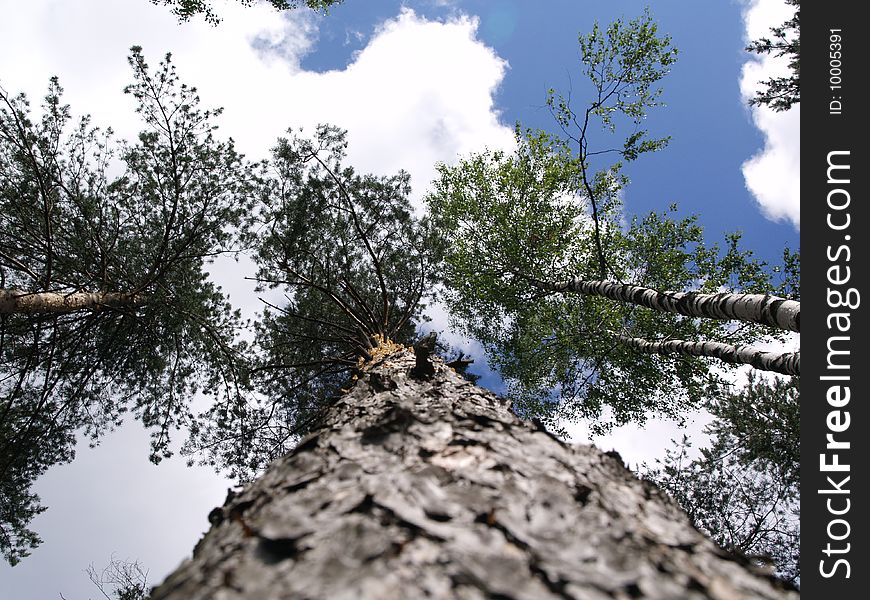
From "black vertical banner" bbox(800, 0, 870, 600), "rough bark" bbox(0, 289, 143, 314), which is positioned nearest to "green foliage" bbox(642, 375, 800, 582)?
"black vertical banner" bbox(800, 0, 870, 600)

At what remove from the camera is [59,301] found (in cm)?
684

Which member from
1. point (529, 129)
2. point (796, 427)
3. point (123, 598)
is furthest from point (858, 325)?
point (123, 598)

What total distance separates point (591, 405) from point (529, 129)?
21.9ft

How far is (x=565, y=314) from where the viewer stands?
10648 millimetres

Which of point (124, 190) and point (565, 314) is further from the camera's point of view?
point (565, 314)

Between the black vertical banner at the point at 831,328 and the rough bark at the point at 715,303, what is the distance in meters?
0.71

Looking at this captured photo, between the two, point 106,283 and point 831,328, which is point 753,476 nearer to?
point 831,328

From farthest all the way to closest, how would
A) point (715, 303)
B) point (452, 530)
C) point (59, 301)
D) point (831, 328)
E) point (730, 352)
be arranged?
point (730, 352) → point (59, 301) → point (715, 303) → point (831, 328) → point (452, 530)

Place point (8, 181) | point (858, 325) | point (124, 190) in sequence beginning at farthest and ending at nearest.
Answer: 1. point (124, 190)
2. point (8, 181)
3. point (858, 325)

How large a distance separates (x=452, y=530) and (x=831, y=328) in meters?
3.58

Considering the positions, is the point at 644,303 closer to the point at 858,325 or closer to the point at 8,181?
the point at 858,325

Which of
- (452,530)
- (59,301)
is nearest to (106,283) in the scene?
(59,301)

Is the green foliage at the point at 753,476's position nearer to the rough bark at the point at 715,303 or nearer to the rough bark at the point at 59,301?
the rough bark at the point at 715,303

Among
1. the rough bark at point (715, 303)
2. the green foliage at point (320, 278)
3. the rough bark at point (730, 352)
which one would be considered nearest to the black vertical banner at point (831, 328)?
the rough bark at point (715, 303)
